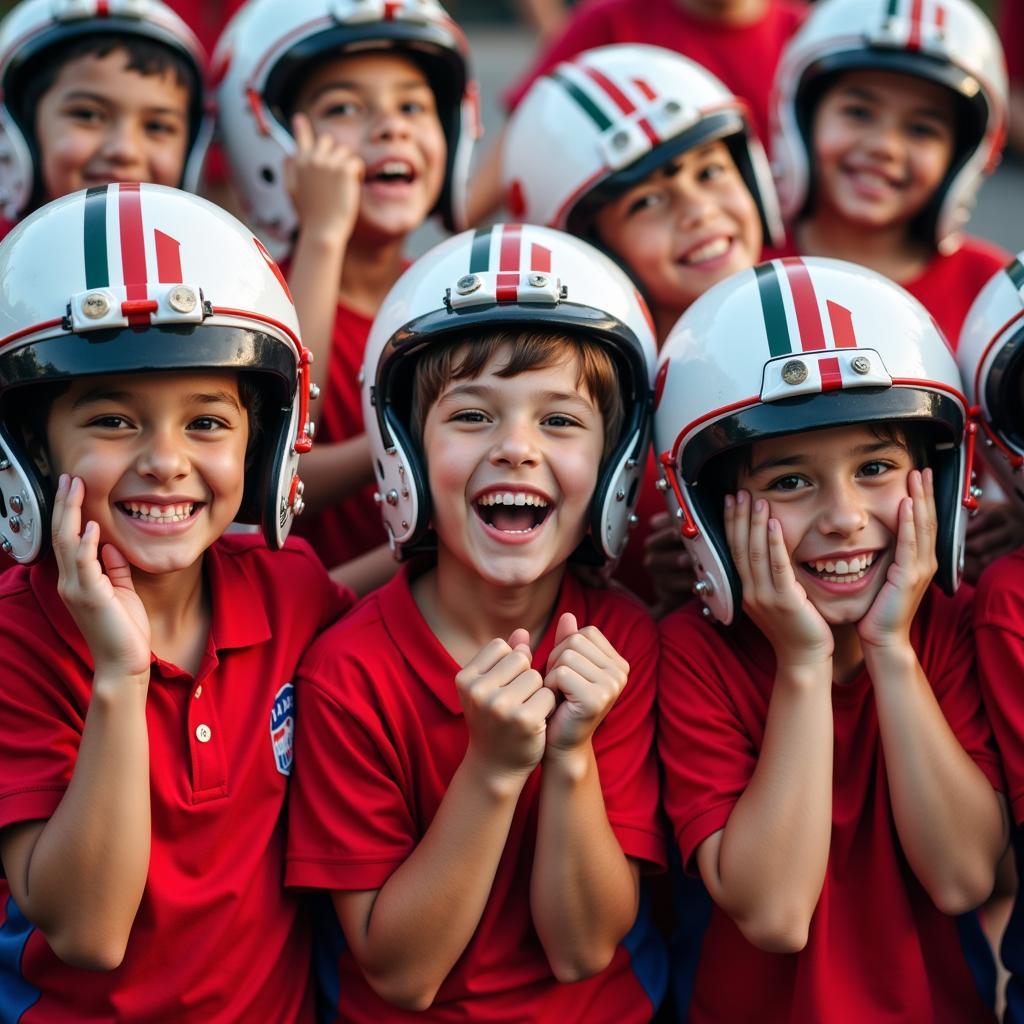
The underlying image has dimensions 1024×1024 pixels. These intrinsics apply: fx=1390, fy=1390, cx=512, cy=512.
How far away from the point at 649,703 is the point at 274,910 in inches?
34.6

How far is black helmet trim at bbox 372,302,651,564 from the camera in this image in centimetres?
289

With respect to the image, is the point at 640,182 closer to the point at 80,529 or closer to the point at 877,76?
the point at 877,76

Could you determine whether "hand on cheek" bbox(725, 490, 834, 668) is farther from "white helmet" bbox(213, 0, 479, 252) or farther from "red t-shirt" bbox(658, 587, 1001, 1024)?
"white helmet" bbox(213, 0, 479, 252)

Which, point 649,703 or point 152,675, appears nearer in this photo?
point 152,675

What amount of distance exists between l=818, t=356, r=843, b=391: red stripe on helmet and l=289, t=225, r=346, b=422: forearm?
60.0 inches

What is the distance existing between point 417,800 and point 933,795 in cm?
103

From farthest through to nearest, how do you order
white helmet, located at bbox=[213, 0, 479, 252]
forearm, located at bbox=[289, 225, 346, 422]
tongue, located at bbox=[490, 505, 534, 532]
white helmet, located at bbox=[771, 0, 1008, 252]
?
1. white helmet, located at bbox=[771, 0, 1008, 252]
2. white helmet, located at bbox=[213, 0, 479, 252]
3. forearm, located at bbox=[289, 225, 346, 422]
4. tongue, located at bbox=[490, 505, 534, 532]

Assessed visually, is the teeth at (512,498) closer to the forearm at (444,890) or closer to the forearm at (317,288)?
the forearm at (444,890)

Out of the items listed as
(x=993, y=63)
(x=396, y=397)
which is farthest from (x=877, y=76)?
(x=396, y=397)

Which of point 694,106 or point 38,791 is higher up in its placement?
point 694,106

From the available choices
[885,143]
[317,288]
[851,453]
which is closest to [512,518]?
[851,453]

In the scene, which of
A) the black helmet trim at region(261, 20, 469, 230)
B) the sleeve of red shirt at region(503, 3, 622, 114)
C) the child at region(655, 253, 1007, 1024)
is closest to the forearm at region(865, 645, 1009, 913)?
the child at region(655, 253, 1007, 1024)

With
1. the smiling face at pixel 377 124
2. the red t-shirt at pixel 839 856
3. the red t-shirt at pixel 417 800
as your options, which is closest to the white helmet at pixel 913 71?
the smiling face at pixel 377 124

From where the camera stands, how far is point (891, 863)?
286cm
